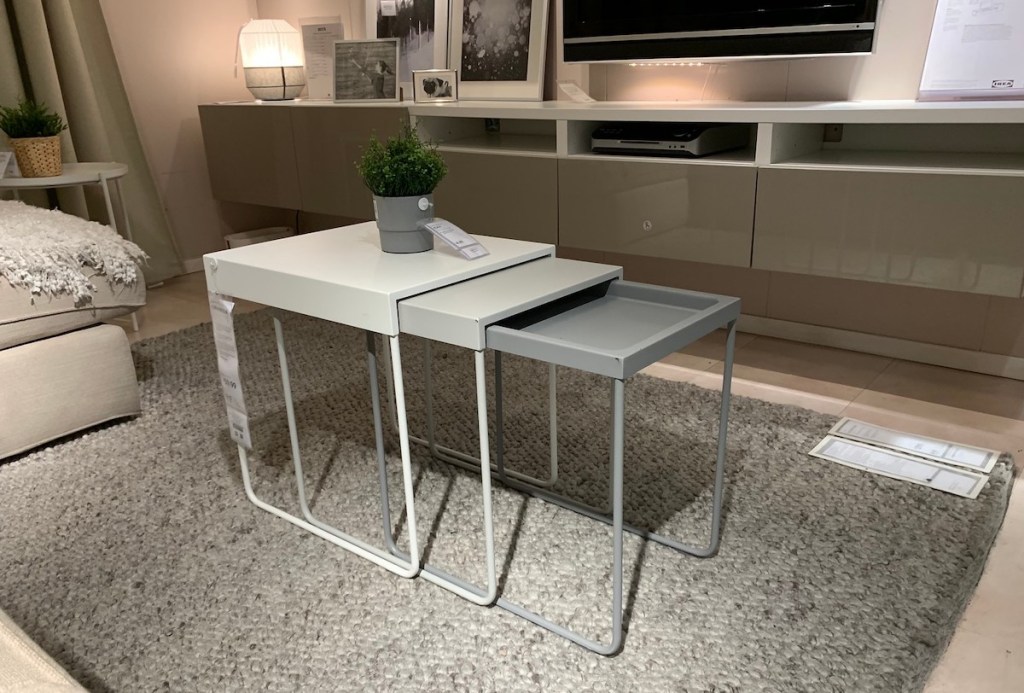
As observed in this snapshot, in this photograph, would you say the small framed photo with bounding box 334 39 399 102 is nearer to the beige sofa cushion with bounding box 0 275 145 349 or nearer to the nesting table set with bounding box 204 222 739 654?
the beige sofa cushion with bounding box 0 275 145 349

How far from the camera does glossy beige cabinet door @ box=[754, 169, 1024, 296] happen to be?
189 centimetres

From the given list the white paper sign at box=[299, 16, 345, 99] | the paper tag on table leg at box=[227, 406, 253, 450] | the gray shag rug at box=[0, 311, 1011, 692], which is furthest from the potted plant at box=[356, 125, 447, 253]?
the white paper sign at box=[299, 16, 345, 99]

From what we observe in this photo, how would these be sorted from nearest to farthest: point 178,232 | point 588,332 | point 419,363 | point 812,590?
1. point 588,332
2. point 812,590
3. point 419,363
4. point 178,232

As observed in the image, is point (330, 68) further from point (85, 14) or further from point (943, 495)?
point (943, 495)

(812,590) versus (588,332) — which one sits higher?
(588,332)

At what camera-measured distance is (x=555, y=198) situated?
2635mm

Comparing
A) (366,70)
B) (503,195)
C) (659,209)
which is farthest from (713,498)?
(366,70)

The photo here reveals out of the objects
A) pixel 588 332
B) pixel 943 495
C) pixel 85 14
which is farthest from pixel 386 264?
pixel 85 14

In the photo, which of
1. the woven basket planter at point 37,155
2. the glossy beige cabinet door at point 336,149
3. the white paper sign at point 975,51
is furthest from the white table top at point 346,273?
the woven basket planter at point 37,155

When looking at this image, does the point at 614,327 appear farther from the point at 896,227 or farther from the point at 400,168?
the point at 896,227

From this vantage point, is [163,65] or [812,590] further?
[163,65]

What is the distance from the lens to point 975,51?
6.79 ft

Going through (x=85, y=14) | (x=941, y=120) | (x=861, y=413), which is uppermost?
(x=85, y=14)

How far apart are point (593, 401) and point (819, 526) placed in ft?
2.49
